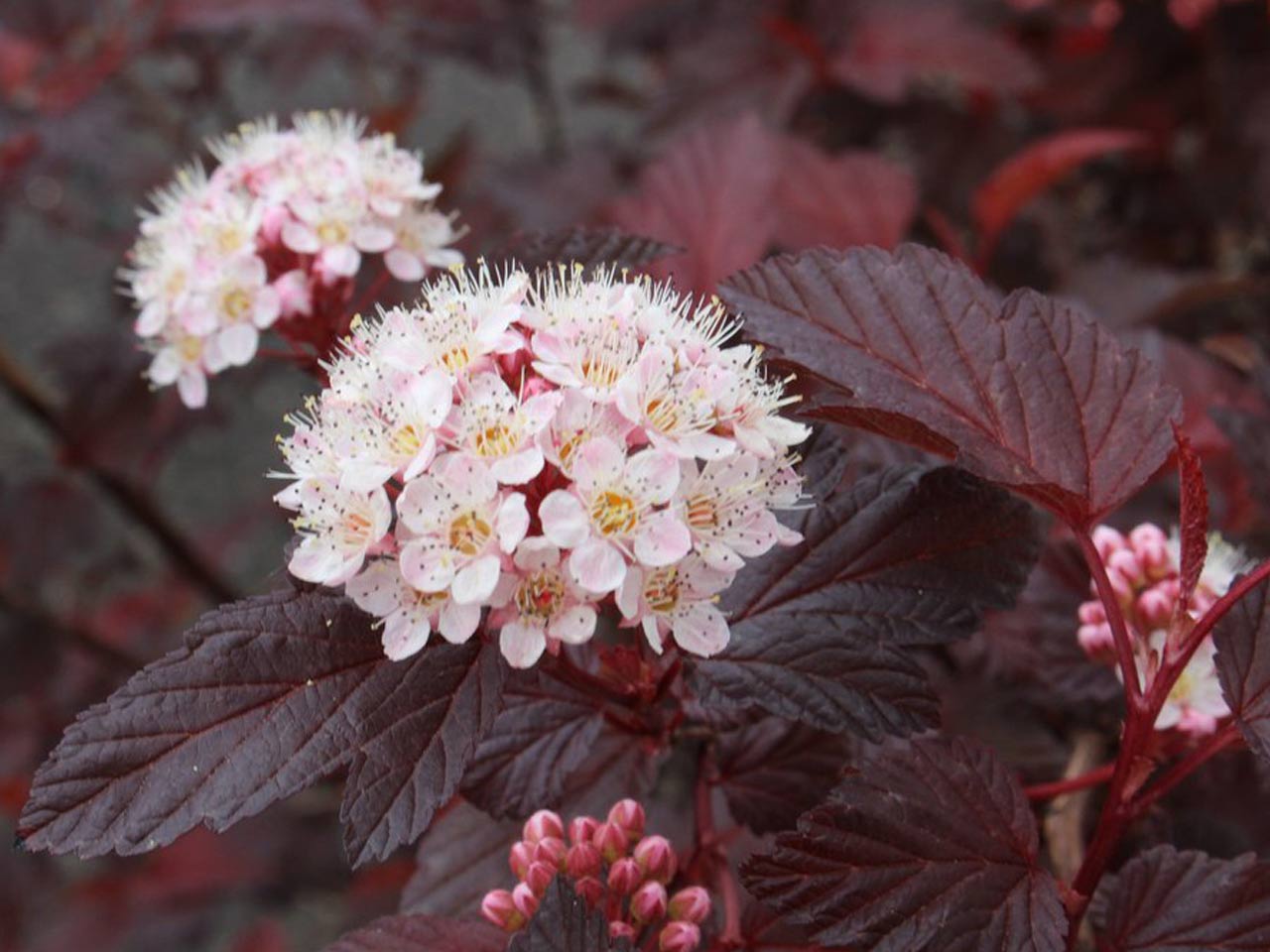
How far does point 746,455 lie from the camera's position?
0.72 m

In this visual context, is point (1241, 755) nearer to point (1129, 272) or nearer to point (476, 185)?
point (1129, 272)

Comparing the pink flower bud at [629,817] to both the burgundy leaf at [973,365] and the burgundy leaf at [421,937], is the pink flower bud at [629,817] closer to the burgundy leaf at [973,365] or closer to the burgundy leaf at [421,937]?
the burgundy leaf at [421,937]

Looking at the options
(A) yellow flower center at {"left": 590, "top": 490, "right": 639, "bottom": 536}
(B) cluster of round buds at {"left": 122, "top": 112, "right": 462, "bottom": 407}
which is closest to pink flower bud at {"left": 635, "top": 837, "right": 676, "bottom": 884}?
(A) yellow flower center at {"left": 590, "top": 490, "right": 639, "bottom": 536}

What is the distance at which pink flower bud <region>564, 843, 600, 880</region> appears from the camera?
30.4 inches

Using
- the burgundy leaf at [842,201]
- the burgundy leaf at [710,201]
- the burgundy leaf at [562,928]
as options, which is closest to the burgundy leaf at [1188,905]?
the burgundy leaf at [562,928]

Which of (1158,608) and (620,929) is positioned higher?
(1158,608)

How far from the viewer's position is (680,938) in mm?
742

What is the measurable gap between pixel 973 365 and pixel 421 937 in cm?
46

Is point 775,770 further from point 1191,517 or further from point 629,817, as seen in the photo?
point 1191,517

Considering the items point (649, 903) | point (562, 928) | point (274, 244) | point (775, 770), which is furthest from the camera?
point (274, 244)

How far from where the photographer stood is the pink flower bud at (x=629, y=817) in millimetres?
803

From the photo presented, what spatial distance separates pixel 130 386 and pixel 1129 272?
1.20 metres

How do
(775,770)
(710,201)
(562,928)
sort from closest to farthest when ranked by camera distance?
(562,928) < (775,770) < (710,201)

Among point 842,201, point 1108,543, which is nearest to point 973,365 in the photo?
point 1108,543
